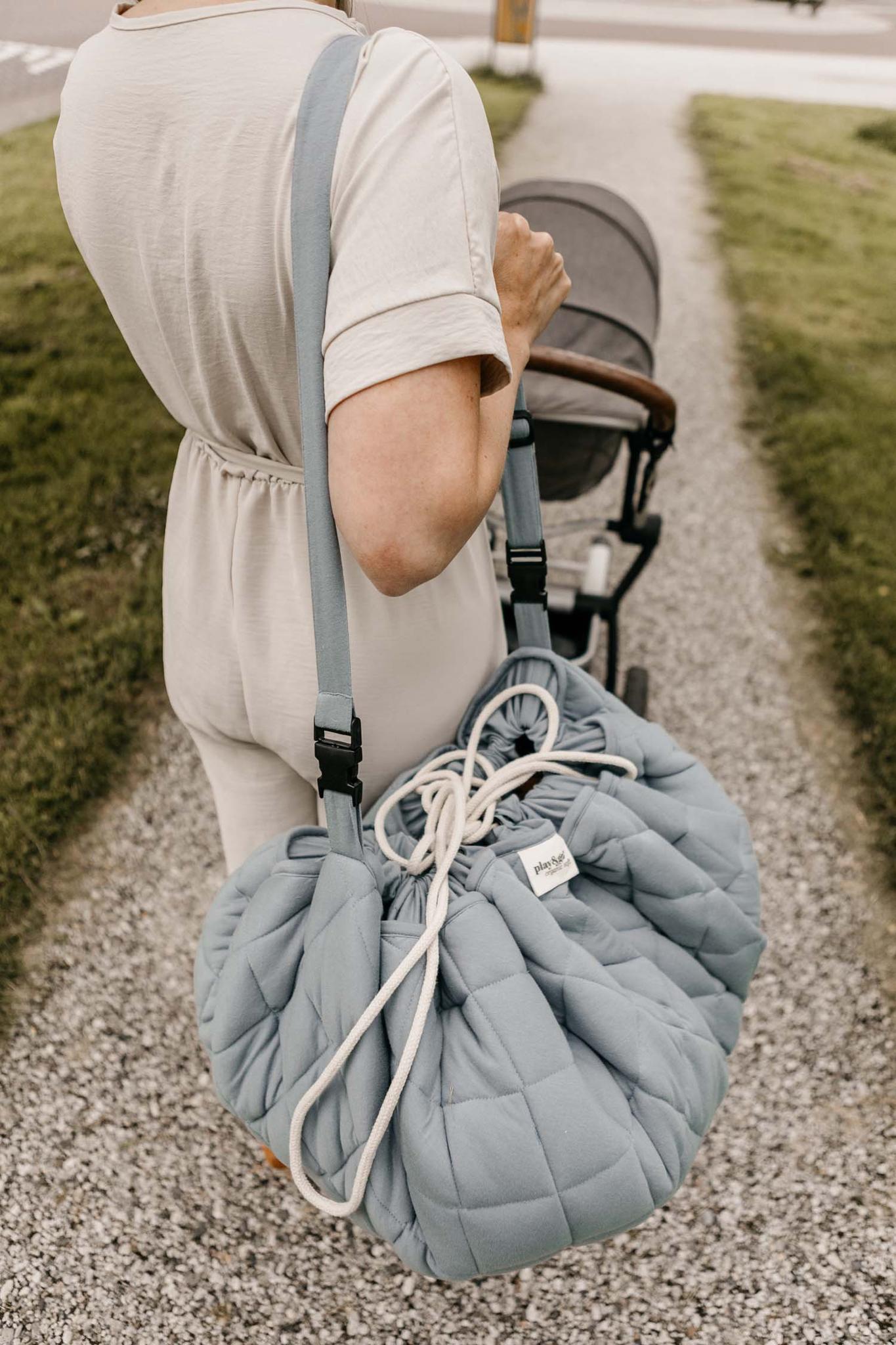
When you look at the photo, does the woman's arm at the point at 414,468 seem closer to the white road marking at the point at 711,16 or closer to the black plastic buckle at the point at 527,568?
the black plastic buckle at the point at 527,568

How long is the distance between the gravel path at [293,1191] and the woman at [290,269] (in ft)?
4.82

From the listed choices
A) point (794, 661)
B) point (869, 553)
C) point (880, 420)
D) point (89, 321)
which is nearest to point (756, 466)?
point (880, 420)

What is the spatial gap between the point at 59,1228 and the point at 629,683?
2219 mm

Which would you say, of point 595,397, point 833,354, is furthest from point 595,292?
point 833,354

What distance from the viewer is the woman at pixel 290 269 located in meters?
0.87

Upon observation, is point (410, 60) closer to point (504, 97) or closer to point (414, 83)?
point (414, 83)

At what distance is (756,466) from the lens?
489 cm

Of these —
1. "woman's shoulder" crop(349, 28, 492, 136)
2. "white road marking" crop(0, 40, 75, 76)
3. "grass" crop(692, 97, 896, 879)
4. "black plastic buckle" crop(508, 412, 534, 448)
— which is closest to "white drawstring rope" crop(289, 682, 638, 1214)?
"black plastic buckle" crop(508, 412, 534, 448)

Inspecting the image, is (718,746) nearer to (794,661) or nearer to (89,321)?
(794,661)

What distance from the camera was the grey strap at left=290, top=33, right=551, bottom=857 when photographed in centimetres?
87

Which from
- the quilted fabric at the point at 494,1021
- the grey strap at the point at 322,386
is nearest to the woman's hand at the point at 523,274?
the grey strap at the point at 322,386

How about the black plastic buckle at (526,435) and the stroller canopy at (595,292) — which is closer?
the black plastic buckle at (526,435)

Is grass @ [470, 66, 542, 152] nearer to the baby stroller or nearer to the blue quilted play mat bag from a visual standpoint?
the baby stroller

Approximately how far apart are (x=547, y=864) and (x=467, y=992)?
0.65ft
